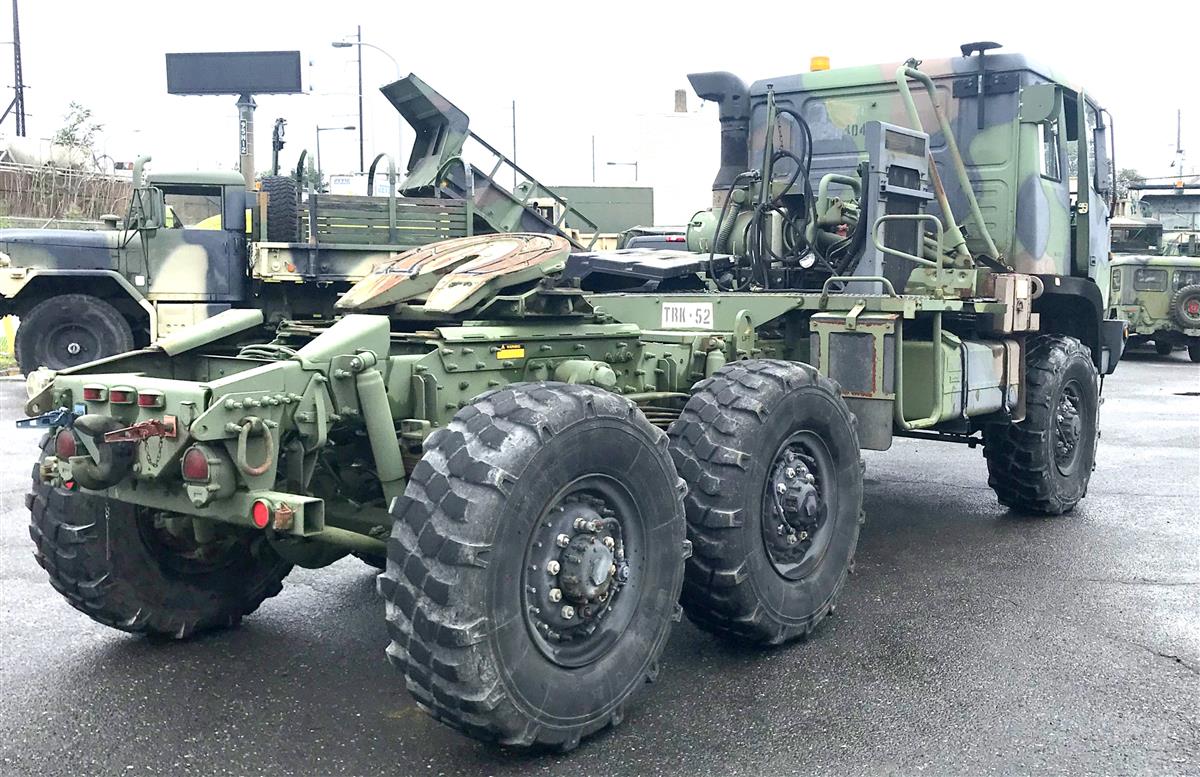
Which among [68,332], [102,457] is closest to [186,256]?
[68,332]

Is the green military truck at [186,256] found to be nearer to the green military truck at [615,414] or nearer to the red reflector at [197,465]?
the green military truck at [615,414]

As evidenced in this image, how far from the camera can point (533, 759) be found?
3.85 m

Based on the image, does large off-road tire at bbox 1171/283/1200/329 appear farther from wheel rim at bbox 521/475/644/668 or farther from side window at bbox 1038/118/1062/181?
wheel rim at bbox 521/475/644/668

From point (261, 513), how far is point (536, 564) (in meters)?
0.88

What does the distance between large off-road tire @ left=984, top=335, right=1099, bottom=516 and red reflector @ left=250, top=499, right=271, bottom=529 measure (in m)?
5.20

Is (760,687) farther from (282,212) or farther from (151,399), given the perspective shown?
(282,212)

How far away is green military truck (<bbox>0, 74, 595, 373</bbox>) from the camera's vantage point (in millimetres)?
13922

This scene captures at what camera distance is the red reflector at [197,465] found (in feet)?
12.3

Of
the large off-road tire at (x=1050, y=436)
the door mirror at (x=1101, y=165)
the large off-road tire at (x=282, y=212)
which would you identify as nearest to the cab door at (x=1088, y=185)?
the door mirror at (x=1101, y=165)

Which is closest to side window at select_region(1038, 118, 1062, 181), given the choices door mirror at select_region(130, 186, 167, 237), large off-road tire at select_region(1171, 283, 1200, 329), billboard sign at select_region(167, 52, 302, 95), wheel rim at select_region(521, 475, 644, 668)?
wheel rim at select_region(521, 475, 644, 668)

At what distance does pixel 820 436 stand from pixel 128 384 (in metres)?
2.81

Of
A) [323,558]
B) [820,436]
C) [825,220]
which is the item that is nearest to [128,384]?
[323,558]

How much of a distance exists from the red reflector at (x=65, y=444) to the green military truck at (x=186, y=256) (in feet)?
31.7

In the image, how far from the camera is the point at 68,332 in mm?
14094
